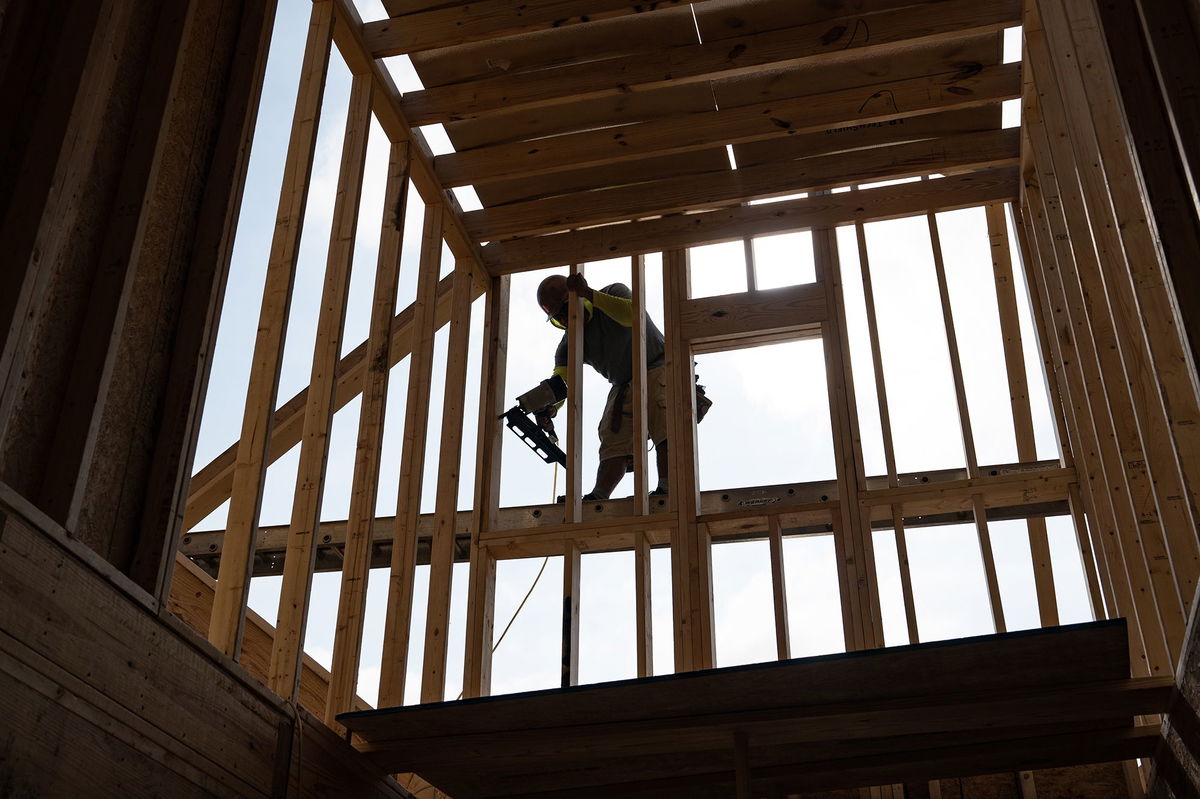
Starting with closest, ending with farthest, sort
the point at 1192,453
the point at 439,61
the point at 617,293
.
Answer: the point at 1192,453
the point at 439,61
the point at 617,293

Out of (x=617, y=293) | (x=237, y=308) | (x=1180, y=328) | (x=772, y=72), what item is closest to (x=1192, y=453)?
(x=1180, y=328)

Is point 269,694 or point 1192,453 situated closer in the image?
point 1192,453

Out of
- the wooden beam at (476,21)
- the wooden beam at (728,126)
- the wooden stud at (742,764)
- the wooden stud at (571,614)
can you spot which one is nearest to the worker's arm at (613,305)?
the wooden beam at (728,126)

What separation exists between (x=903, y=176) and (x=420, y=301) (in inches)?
108

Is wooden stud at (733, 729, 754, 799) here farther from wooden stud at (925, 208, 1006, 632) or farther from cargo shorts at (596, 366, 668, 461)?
cargo shorts at (596, 366, 668, 461)

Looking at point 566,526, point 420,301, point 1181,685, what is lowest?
→ point 1181,685

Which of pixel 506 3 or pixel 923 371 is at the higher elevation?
pixel 506 3

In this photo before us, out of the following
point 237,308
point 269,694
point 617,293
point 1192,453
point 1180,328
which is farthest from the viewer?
point 617,293

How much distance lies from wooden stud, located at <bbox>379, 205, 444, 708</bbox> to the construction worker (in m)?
1.29

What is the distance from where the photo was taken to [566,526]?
6289mm

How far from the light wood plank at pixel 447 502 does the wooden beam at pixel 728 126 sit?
73 cm

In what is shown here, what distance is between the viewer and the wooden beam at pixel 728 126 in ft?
19.7

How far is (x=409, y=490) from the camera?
5625 millimetres

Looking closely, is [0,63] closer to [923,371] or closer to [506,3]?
[506,3]
